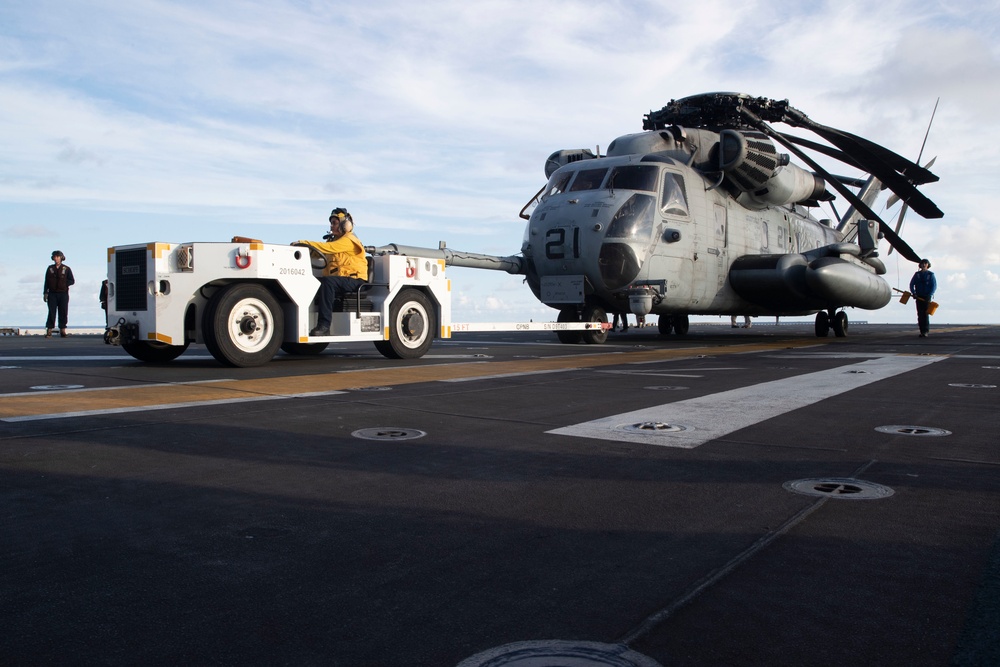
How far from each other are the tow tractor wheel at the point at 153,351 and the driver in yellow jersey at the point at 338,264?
1620mm

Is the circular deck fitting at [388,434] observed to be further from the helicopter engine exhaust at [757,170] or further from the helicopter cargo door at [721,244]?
the helicopter engine exhaust at [757,170]

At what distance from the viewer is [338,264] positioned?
9.29m

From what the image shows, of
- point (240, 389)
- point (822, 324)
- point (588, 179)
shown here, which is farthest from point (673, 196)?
point (240, 389)

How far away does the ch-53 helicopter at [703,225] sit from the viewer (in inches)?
574

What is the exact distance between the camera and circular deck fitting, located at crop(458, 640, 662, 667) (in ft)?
5.24

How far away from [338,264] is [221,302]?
1606 millimetres

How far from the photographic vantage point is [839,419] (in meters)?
4.89

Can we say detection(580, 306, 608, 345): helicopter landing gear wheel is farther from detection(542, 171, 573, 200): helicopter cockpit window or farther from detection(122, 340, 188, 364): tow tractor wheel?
detection(122, 340, 188, 364): tow tractor wheel

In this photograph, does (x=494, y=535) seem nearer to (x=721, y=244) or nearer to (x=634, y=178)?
(x=634, y=178)

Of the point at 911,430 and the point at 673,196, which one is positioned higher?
the point at 673,196

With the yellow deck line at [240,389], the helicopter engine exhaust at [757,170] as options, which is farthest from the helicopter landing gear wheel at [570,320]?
the yellow deck line at [240,389]

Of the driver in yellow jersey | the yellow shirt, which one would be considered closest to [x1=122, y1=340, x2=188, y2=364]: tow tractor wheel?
the driver in yellow jersey

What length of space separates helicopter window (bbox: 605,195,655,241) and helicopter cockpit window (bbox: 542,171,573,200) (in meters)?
1.65

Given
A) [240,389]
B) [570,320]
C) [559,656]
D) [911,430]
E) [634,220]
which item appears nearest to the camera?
[559,656]
